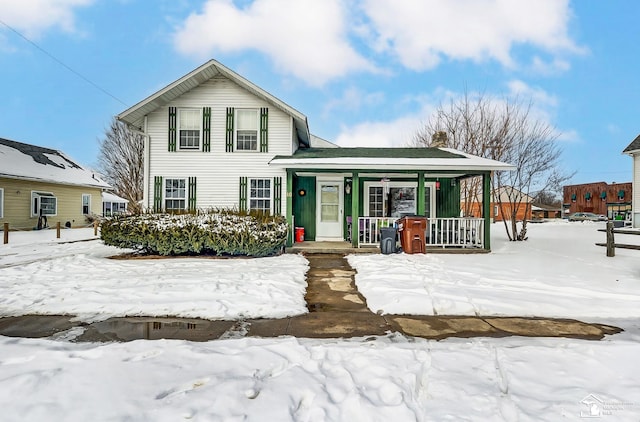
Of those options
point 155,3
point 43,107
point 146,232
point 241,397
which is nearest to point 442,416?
point 241,397

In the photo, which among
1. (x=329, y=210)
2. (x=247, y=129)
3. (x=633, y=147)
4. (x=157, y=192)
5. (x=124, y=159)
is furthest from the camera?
(x=124, y=159)

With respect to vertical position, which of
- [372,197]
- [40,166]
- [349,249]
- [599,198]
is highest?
[40,166]

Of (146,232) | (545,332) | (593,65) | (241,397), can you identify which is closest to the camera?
(241,397)

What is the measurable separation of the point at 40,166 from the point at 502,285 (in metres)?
25.8

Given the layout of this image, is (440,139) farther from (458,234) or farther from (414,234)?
(414,234)

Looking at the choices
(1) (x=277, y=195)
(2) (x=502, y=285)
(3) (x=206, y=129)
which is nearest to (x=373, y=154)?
(1) (x=277, y=195)

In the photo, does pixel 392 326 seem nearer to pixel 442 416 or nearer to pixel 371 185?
pixel 442 416

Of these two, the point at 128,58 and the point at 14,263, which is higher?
the point at 128,58

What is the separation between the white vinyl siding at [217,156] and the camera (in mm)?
11555

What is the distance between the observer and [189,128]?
1169cm

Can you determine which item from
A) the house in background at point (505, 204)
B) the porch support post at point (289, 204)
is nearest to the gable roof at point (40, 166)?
the porch support post at point (289, 204)

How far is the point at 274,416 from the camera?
2.21 metres

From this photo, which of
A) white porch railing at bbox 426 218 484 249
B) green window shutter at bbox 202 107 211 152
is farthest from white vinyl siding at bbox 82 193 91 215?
white porch railing at bbox 426 218 484 249

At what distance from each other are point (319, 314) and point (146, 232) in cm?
676
